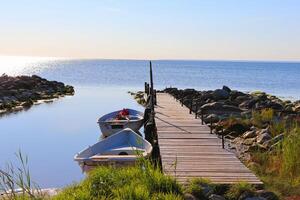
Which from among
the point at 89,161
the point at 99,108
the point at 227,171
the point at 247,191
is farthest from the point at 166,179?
the point at 99,108

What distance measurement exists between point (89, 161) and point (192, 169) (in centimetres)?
462

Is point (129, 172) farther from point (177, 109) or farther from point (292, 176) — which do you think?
point (177, 109)

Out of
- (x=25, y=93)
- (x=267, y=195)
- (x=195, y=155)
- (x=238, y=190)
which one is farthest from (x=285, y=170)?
(x=25, y=93)

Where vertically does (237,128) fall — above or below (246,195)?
below

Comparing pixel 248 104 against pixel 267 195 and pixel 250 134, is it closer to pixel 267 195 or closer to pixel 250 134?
→ pixel 250 134

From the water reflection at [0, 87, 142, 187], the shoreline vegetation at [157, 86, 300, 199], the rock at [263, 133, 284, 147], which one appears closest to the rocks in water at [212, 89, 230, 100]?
the shoreline vegetation at [157, 86, 300, 199]

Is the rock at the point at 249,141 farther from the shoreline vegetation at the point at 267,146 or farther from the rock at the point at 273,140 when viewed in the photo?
the rock at the point at 273,140

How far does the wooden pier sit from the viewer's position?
1027 cm

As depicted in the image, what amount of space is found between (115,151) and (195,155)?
14.6 ft

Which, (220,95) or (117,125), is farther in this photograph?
(220,95)

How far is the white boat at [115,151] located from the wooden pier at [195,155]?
28.4 inches

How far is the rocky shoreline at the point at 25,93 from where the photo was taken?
39162mm

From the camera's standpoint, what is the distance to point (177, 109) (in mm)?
24828

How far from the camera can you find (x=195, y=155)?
41.0 ft
